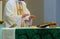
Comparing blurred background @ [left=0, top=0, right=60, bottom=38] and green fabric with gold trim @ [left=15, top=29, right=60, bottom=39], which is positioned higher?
blurred background @ [left=0, top=0, right=60, bottom=38]

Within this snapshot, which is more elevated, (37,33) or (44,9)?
(44,9)

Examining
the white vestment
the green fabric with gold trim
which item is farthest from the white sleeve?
the green fabric with gold trim

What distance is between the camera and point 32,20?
131 cm

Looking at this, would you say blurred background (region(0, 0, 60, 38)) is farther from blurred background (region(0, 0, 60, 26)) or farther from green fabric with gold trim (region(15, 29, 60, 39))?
green fabric with gold trim (region(15, 29, 60, 39))

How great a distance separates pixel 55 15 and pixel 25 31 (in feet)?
2.07

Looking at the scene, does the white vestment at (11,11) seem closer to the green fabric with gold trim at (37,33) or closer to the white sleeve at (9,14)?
the white sleeve at (9,14)

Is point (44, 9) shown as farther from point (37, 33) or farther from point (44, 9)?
point (37, 33)

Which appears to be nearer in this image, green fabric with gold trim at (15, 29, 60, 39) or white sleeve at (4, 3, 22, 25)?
green fabric with gold trim at (15, 29, 60, 39)

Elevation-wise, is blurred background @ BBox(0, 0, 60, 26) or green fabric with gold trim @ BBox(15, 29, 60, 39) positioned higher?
blurred background @ BBox(0, 0, 60, 26)

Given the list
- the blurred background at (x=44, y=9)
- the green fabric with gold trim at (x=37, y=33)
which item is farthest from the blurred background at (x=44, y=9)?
the green fabric with gold trim at (x=37, y=33)

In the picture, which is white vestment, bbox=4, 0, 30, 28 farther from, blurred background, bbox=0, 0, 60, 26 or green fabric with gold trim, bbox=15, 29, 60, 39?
green fabric with gold trim, bbox=15, 29, 60, 39

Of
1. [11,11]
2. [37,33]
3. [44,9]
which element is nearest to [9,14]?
[11,11]

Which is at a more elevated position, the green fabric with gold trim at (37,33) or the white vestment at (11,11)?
the white vestment at (11,11)

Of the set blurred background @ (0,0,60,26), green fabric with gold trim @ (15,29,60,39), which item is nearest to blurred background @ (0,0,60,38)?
blurred background @ (0,0,60,26)
